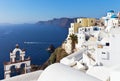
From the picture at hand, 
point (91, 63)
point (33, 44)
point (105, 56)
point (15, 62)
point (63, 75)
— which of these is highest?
point (63, 75)

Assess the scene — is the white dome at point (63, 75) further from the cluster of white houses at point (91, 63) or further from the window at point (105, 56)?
the window at point (105, 56)

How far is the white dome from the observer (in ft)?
26.9

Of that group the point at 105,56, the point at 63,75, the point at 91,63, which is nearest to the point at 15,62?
the point at 63,75

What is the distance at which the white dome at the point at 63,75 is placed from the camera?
8211mm

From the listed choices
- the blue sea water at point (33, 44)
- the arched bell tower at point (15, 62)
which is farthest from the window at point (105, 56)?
the blue sea water at point (33, 44)

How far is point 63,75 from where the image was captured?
867 cm

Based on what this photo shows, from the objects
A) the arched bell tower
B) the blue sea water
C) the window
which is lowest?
the blue sea water

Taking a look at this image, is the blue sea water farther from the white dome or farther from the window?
the white dome

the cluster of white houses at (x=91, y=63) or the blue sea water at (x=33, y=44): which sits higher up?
the cluster of white houses at (x=91, y=63)

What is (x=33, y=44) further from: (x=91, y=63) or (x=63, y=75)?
(x=63, y=75)

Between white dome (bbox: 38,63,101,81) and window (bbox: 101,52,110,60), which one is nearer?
white dome (bbox: 38,63,101,81)

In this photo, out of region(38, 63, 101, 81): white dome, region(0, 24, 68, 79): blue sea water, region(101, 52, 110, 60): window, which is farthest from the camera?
region(0, 24, 68, 79): blue sea water

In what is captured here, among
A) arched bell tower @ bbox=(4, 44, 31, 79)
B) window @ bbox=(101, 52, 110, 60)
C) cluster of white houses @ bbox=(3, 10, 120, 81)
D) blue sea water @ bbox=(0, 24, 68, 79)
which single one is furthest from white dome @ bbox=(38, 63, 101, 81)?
blue sea water @ bbox=(0, 24, 68, 79)

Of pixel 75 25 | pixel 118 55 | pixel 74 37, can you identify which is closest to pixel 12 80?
pixel 118 55
